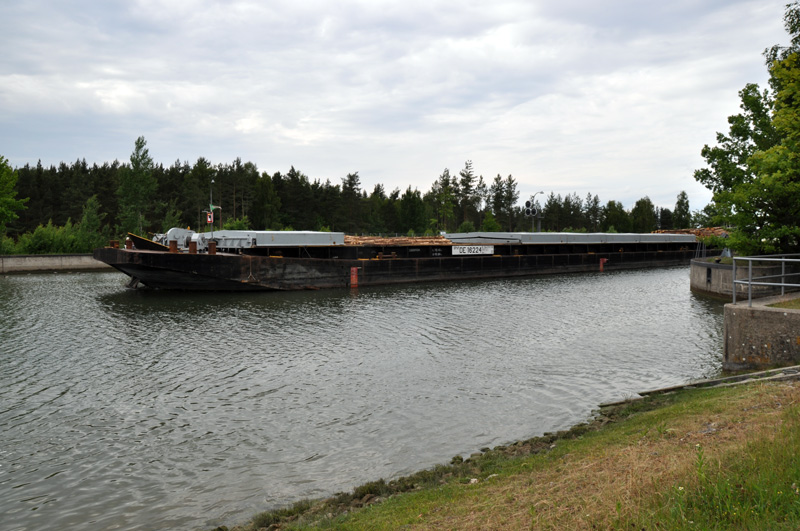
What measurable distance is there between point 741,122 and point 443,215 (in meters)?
90.6

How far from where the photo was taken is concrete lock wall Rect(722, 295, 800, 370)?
12.8 metres

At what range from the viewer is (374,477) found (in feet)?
33.1

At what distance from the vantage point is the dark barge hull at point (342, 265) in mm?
37719

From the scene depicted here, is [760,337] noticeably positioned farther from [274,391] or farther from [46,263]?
[46,263]

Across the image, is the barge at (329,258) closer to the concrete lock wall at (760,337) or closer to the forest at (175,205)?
the forest at (175,205)

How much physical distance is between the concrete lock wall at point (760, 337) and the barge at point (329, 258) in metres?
32.2

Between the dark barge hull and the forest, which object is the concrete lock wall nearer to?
the dark barge hull

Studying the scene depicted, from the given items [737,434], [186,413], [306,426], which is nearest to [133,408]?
[186,413]

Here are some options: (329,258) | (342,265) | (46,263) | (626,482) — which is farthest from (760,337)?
(46,263)

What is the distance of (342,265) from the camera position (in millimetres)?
44969

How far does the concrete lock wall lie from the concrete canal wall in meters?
66.8

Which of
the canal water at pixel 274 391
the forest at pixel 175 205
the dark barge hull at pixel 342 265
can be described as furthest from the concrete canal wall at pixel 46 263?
the canal water at pixel 274 391

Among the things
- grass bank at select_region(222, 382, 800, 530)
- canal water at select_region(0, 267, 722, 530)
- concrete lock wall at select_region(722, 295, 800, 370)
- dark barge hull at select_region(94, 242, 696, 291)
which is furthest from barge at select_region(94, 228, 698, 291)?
concrete lock wall at select_region(722, 295, 800, 370)

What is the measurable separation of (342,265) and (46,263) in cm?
3865
